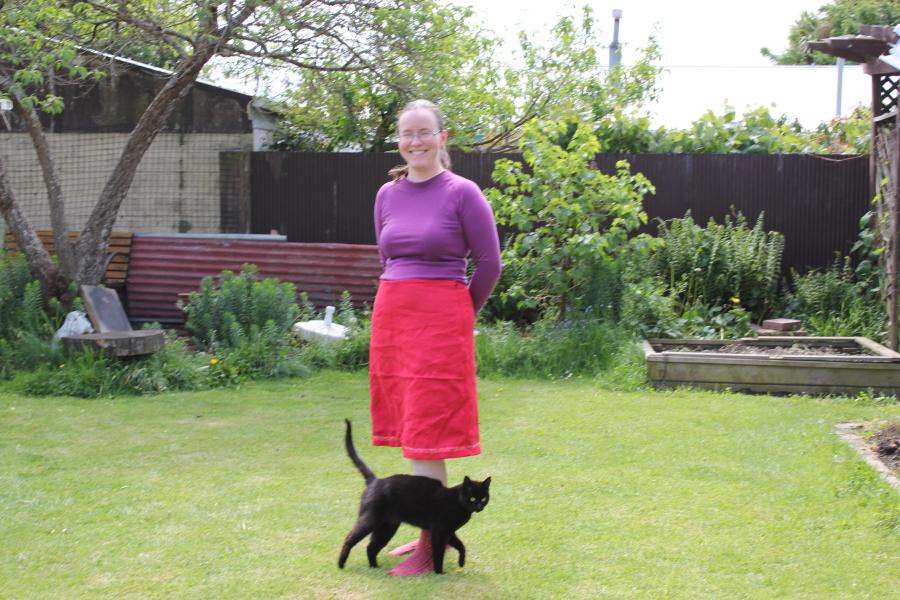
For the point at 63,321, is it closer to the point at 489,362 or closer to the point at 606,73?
the point at 489,362

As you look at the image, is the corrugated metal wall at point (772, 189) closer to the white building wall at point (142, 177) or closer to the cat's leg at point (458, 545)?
the white building wall at point (142, 177)

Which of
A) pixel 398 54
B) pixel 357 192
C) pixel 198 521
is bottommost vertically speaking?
pixel 198 521

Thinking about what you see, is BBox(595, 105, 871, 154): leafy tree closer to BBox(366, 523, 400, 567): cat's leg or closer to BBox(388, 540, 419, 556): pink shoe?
BBox(388, 540, 419, 556): pink shoe

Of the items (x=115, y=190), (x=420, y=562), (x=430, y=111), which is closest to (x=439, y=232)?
(x=430, y=111)

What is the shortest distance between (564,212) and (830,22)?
3866 cm

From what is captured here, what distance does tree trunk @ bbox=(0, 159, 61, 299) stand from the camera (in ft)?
31.3

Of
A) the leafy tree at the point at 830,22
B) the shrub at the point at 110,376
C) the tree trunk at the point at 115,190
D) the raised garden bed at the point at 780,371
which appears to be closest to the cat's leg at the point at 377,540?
the raised garden bed at the point at 780,371

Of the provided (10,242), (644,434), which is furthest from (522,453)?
(10,242)

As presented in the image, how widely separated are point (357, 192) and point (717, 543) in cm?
878

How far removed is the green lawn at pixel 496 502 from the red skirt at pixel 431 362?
0.58 meters

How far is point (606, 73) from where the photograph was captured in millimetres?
18656

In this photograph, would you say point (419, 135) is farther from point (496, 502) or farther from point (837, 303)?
point (837, 303)

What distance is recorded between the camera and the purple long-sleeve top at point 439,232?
395 cm

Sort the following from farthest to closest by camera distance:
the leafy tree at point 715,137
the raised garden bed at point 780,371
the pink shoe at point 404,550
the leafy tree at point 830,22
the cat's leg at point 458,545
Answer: the leafy tree at point 830,22, the leafy tree at point 715,137, the raised garden bed at point 780,371, the pink shoe at point 404,550, the cat's leg at point 458,545
